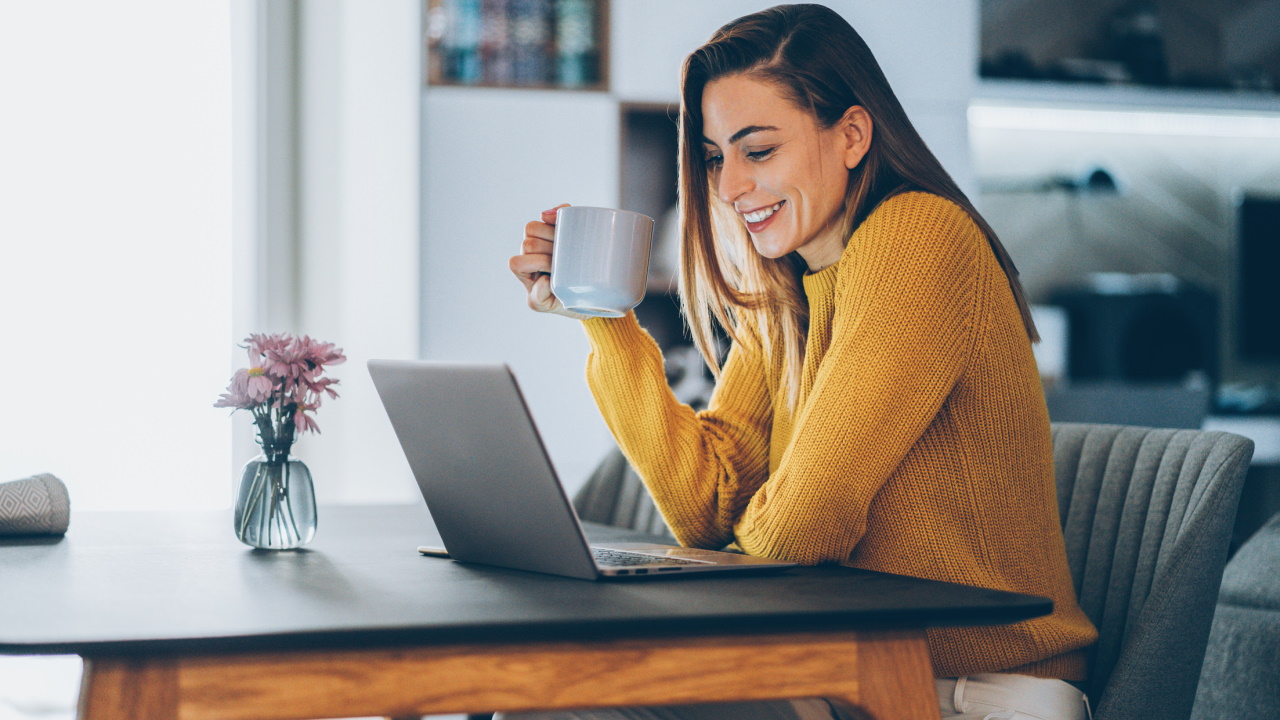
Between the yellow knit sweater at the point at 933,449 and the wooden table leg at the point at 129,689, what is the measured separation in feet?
1.65

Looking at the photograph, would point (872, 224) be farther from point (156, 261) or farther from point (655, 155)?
point (655, 155)

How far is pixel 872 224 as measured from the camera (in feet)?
3.32

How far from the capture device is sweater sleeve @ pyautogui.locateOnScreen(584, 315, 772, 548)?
116 cm

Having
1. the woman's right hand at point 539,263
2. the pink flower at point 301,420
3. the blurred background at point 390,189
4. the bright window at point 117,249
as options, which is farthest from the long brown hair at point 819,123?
the bright window at point 117,249

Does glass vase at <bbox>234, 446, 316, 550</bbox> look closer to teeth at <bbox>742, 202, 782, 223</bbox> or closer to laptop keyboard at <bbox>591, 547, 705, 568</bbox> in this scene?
laptop keyboard at <bbox>591, 547, 705, 568</bbox>

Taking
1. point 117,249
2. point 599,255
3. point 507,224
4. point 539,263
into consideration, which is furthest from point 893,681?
point 507,224

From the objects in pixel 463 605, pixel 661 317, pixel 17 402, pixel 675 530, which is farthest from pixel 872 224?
pixel 661 317

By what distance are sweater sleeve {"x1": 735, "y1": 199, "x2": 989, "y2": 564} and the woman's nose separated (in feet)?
0.77

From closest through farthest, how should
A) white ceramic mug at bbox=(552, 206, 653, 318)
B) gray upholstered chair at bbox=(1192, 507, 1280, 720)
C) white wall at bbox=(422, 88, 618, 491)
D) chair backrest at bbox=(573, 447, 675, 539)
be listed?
white ceramic mug at bbox=(552, 206, 653, 318) < gray upholstered chair at bbox=(1192, 507, 1280, 720) < chair backrest at bbox=(573, 447, 675, 539) < white wall at bbox=(422, 88, 618, 491)

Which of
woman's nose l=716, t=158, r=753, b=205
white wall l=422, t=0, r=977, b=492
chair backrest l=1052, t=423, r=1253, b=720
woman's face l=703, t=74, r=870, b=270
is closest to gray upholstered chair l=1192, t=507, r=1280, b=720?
chair backrest l=1052, t=423, r=1253, b=720

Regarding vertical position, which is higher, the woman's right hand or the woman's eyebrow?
the woman's eyebrow

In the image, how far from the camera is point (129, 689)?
23.8 inches

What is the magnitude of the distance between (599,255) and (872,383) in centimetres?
27

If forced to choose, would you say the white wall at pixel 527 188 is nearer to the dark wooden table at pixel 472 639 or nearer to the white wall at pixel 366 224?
the white wall at pixel 366 224
